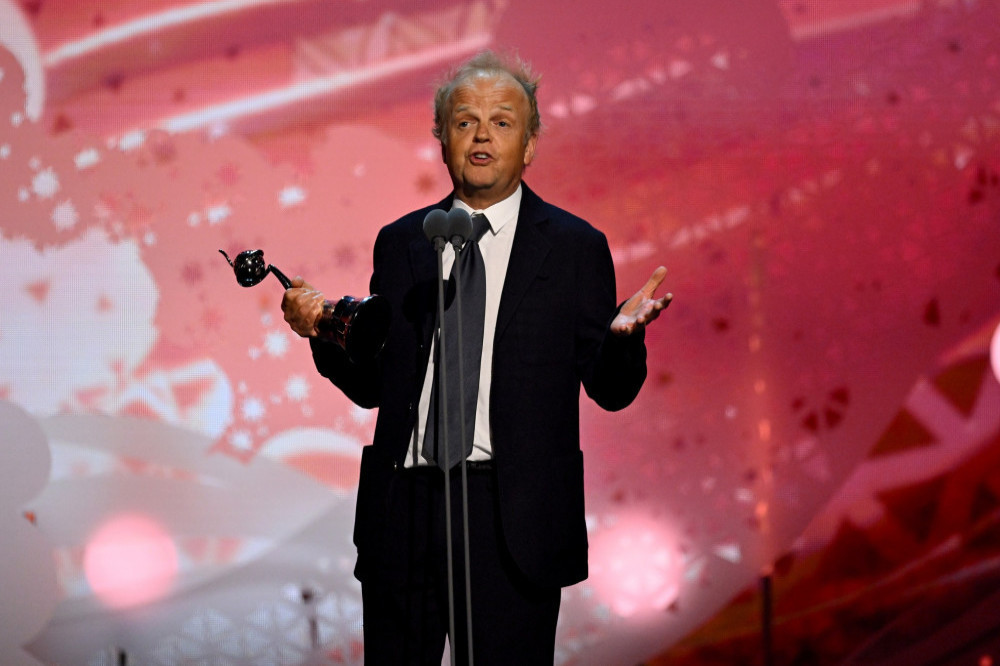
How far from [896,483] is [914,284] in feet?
2.13

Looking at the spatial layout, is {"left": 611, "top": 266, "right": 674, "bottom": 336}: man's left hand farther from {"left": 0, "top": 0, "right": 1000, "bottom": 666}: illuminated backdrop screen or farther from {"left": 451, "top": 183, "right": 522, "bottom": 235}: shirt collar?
{"left": 0, "top": 0, "right": 1000, "bottom": 666}: illuminated backdrop screen

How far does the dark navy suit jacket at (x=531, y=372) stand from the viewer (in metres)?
1.98

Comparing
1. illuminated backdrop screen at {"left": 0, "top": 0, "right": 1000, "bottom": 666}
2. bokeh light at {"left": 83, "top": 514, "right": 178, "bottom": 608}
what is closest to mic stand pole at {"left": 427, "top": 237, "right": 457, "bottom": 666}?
illuminated backdrop screen at {"left": 0, "top": 0, "right": 1000, "bottom": 666}

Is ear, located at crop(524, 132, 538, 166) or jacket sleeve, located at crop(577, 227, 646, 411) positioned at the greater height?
ear, located at crop(524, 132, 538, 166)

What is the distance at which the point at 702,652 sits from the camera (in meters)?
3.41

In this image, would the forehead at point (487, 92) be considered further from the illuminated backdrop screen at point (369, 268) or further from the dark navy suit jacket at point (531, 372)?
the illuminated backdrop screen at point (369, 268)

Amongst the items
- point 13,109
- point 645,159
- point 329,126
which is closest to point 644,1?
point 645,159

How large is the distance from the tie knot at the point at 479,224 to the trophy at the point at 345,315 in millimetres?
274

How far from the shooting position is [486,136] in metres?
2.15

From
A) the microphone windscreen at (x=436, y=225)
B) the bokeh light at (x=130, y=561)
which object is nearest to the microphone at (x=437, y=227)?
the microphone windscreen at (x=436, y=225)

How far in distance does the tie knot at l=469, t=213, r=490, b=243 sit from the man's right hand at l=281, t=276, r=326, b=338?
1.20 feet

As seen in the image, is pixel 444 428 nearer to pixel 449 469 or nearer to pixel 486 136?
pixel 449 469

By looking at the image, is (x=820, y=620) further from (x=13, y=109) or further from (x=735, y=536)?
(x=13, y=109)

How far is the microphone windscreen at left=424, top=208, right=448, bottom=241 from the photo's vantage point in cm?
187
